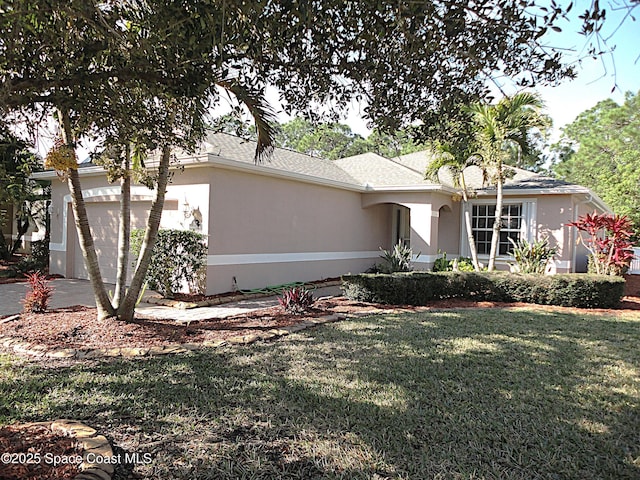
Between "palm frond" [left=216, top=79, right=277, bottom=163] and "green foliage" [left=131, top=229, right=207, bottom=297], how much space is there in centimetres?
412

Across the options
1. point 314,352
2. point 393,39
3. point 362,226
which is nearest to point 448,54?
point 393,39

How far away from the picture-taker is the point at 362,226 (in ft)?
50.6

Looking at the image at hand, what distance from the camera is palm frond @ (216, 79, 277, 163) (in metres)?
4.73

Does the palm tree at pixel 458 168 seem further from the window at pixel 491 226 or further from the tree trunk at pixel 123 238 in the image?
the tree trunk at pixel 123 238

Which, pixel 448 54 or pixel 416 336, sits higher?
pixel 448 54

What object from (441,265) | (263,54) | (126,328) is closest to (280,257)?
(441,265)

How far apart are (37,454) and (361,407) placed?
8.44ft

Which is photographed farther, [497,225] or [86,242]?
[497,225]

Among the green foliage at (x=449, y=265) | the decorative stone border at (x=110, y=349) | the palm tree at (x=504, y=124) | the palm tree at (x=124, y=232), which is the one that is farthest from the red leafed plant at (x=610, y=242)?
the decorative stone border at (x=110, y=349)

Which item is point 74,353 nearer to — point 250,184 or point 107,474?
point 107,474

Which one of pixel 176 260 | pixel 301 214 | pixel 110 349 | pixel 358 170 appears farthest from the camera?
pixel 358 170

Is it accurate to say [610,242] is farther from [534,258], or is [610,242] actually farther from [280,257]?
[280,257]

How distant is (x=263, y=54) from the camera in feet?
14.1

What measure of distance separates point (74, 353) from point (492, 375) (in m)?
5.19
